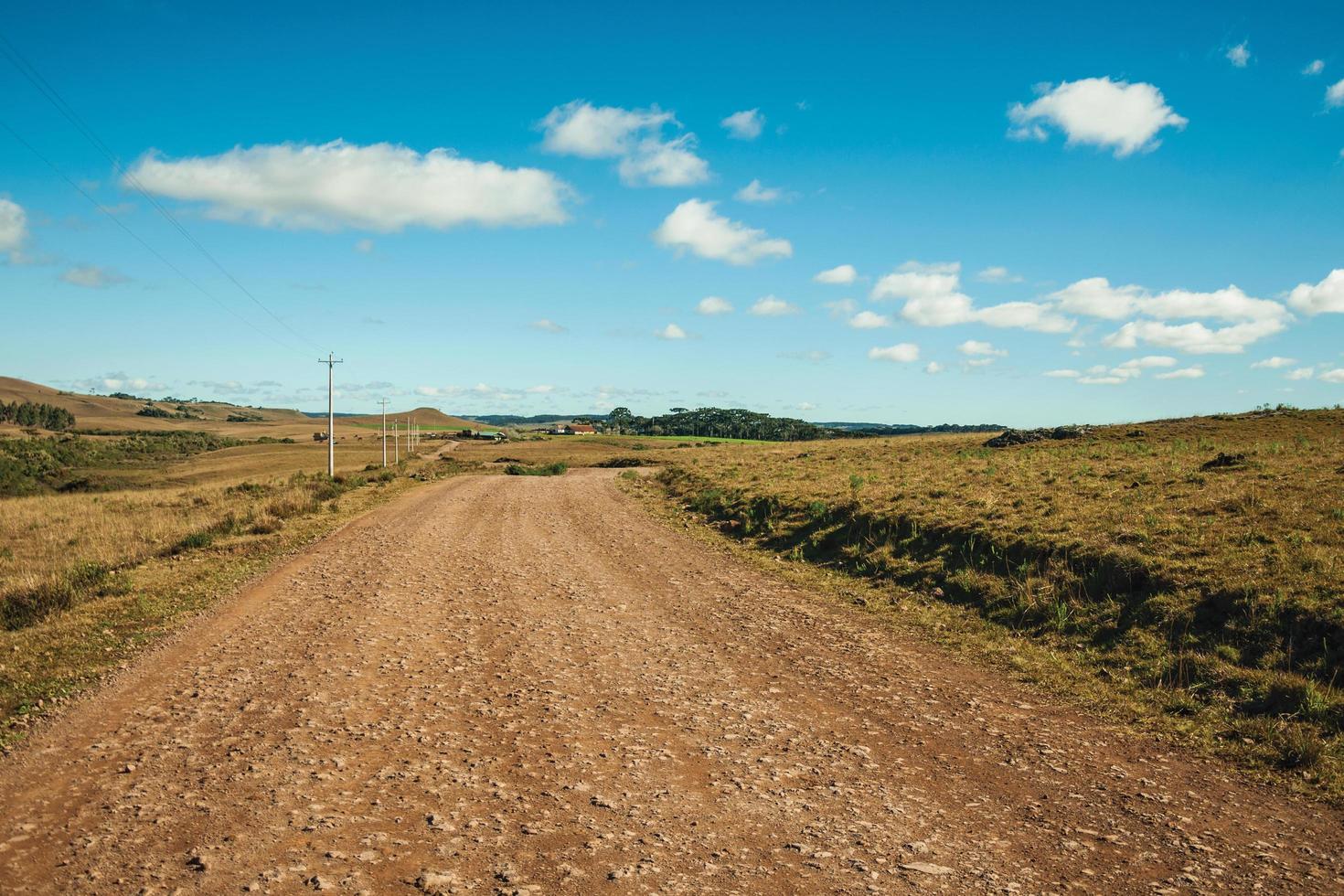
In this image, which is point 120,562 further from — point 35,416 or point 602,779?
point 35,416

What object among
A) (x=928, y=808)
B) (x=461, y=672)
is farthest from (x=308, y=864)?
(x=928, y=808)

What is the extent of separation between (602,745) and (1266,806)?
18.6 feet

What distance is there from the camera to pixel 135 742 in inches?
265

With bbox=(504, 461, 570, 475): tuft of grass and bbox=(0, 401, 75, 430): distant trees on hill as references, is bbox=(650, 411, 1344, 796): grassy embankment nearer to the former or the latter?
bbox=(504, 461, 570, 475): tuft of grass

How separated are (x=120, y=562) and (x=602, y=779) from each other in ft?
50.0

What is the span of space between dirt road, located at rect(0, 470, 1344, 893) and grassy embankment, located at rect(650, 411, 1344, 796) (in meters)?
1.44

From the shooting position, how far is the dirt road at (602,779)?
497 centimetres

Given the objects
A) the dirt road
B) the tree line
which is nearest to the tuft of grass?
the dirt road

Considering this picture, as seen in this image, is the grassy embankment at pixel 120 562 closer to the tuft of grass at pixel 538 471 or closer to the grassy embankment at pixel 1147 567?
the tuft of grass at pixel 538 471

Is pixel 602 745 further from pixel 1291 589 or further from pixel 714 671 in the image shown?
pixel 1291 589

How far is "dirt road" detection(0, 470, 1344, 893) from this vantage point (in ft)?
16.3

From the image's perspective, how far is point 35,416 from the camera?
15800 cm

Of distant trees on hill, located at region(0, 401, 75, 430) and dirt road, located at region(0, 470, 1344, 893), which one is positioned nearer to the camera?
dirt road, located at region(0, 470, 1344, 893)

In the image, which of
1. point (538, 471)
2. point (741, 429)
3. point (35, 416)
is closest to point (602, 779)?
point (538, 471)
